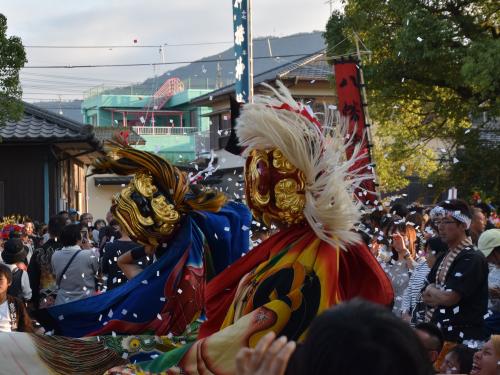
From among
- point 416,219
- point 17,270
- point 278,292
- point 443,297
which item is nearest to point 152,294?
point 443,297

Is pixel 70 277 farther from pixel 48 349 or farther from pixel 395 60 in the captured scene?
pixel 395 60

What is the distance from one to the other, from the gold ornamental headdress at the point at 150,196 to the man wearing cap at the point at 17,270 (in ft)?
7.58

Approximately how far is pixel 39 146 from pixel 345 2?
6.62m

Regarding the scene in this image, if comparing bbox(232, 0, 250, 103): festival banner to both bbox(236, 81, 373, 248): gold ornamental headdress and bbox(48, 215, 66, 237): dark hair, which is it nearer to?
bbox(48, 215, 66, 237): dark hair

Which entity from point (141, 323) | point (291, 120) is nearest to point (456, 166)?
point (141, 323)

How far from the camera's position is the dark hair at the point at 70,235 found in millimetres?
7688

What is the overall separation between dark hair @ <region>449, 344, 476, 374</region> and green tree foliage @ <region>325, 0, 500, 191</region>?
833 cm

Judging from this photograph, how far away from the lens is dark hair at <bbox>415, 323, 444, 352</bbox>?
5.05m

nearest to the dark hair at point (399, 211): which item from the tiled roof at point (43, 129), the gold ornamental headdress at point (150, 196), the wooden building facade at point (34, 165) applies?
the gold ornamental headdress at point (150, 196)

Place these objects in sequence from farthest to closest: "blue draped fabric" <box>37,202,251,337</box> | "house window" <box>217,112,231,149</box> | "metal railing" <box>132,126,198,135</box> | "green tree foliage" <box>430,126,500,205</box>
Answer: "metal railing" <box>132,126,198,135</box>, "green tree foliage" <box>430,126,500,205</box>, "house window" <box>217,112,231,149</box>, "blue draped fabric" <box>37,202,251,337</box>

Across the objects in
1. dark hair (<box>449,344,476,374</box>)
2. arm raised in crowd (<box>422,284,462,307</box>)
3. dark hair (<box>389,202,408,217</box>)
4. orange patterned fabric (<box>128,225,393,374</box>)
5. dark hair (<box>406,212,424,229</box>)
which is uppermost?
orange patterned fabric (<box>128,225,393,374</box>)

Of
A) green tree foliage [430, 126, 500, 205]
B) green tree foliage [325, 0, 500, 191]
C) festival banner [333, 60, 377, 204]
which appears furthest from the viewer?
green tree foliage [430, 126, 500, 205]

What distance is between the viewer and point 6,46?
1127 cm

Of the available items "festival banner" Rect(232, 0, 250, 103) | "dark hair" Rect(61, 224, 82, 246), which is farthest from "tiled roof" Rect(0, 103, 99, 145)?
"dark hair" Rect(61, 224, 82, 246)
